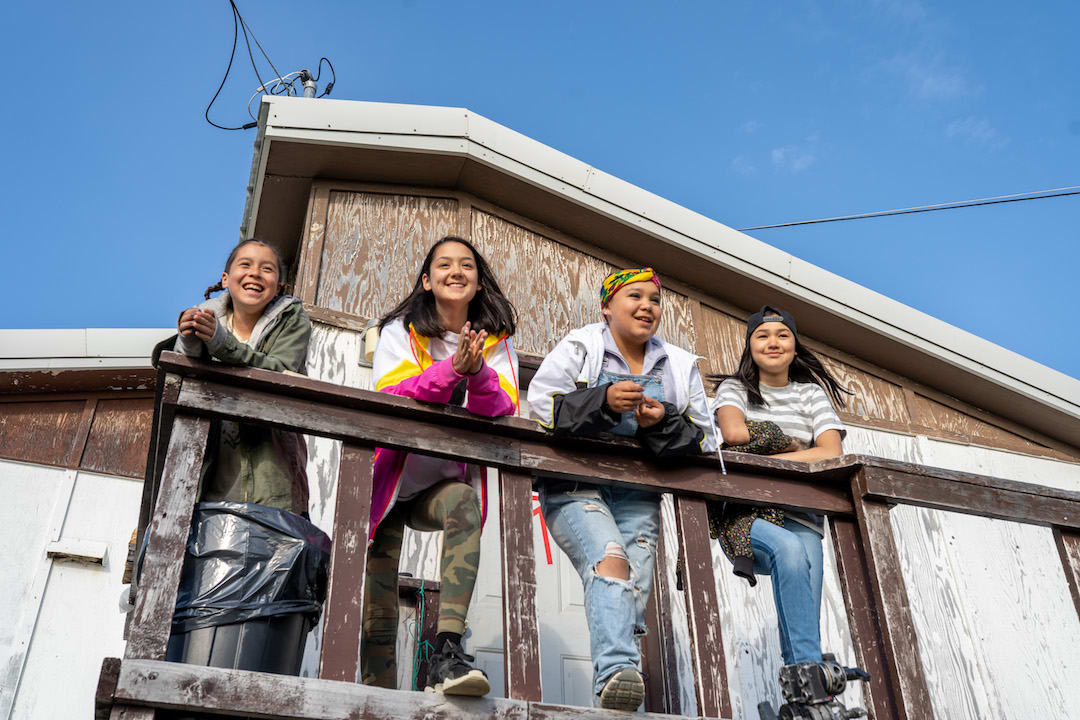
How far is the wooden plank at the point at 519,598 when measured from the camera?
9.50 ft

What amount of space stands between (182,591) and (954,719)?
4.47 meters

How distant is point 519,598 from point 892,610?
1338 mm

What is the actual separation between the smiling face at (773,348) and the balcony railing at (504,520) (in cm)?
81

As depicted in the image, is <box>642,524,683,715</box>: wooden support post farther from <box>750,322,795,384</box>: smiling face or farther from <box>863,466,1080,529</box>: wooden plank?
<box>863,466,1080,529</box>: wooden plank

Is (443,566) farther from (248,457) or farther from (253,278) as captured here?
(253,278)

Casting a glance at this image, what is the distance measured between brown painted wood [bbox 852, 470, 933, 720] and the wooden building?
133 centimetres

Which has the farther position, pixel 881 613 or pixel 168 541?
pixel 881 613

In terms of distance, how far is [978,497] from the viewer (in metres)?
3.75

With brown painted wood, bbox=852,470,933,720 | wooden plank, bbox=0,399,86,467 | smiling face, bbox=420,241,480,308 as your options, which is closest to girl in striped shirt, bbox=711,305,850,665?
brown painted wood, bbox=852,470,933,720

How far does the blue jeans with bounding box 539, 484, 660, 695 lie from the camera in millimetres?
2994

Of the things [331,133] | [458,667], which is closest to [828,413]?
[458,667]

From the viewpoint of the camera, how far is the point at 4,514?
594 centimetres

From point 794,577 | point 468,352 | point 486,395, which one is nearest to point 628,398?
point 486,395

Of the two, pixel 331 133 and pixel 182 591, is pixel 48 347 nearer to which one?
pixel 331 133
